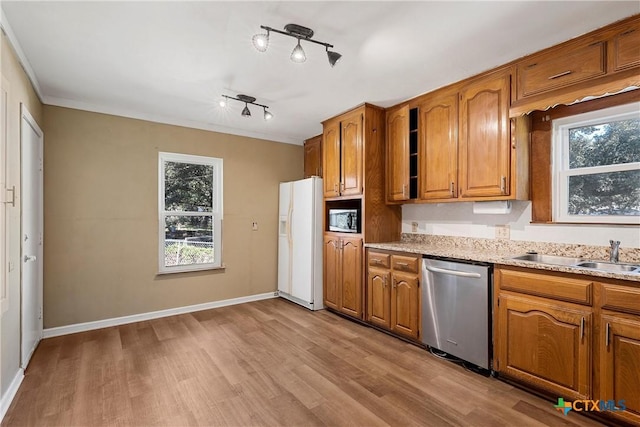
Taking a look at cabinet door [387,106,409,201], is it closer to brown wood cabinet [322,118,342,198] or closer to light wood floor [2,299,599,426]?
brown wood cabinet [322,118,342,198]

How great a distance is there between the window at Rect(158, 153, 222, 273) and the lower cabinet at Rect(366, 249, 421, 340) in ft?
7.20

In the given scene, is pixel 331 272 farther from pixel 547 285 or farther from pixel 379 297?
pixel 547 285

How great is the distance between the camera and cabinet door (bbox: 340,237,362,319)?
12.0 ft

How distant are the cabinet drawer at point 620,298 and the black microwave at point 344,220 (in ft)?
7.31

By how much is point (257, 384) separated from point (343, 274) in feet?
5.76

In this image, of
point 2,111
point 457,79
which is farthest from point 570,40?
point 2,111

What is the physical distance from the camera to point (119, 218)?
373 cm

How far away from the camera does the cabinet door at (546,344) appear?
6.61 ft

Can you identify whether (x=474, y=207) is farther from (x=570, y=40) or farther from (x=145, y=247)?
(x=145, y=247)

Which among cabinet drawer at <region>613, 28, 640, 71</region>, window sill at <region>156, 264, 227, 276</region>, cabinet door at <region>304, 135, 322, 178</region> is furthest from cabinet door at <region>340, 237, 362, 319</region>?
cabinet drawer at <region>613, 28, 640, 71</region>

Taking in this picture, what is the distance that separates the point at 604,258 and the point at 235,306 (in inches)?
157

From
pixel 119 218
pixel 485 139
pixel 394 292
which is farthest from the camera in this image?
pixel 119 218

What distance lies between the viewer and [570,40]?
2.22m

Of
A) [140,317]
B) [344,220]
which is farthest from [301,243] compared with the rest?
[140,317]
